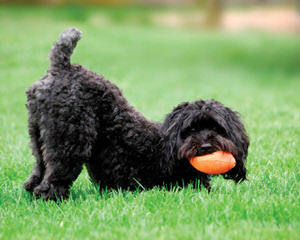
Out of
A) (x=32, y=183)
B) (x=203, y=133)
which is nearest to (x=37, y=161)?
(x=32, y=183)

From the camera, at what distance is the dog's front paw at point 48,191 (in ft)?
14.1

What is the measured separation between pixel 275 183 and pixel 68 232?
7.80 feet

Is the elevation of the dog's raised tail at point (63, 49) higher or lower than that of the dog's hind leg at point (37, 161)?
higher

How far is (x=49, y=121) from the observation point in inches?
167

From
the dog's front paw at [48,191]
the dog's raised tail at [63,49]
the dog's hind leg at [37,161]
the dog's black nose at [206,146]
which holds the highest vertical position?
the dog's raised tail at [63,49]

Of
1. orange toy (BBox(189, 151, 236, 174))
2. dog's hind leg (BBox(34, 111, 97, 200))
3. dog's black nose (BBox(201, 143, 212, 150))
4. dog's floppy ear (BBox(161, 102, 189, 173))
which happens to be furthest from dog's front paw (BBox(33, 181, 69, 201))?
dog's black nose (BBox(201, 143, 212, 150))

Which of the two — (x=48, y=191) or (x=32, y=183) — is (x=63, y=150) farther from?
(x=32, y=183)

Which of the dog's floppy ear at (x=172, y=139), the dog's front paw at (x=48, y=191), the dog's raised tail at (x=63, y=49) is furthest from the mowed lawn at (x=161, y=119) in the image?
the dog's raised tail at (x=63, y=49)

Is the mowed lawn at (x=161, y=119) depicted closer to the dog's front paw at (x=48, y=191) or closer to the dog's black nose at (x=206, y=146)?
the dog's front paw at (x=48, y=191)

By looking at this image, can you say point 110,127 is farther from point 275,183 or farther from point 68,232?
point 275,183

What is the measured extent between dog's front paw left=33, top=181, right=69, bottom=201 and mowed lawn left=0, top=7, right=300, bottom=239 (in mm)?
78

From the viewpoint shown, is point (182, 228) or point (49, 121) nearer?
point (182, 228)

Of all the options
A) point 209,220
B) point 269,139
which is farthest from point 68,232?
point 269,139

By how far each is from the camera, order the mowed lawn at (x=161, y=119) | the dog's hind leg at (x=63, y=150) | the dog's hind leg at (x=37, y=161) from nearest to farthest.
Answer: the mowed lawn at (x=161, y=119), the dog's hind leg at (x=63, y=150), the dog's hind leg at (x=37, y=161)
